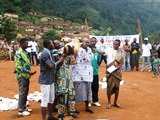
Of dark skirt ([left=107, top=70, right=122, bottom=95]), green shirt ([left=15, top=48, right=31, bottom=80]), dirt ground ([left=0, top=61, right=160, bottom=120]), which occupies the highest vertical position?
green shirt ([left=15, top=48, right=31, bottom=80])

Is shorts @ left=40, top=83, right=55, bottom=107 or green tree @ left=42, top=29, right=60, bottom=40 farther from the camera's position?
green tree @ left=42, top=29, right=60, bottom=40

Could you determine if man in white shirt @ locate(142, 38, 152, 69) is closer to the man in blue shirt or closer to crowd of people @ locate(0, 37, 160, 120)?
crowd of people @ locate(0, 37, 160, 120)

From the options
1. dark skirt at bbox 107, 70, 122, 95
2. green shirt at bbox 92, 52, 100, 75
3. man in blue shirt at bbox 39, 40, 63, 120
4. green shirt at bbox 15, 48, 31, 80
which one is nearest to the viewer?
man in blue shirt at bbox 39, 40, 63, 120

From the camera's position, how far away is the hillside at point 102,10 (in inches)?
1916

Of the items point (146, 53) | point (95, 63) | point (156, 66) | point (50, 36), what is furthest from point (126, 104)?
point (146, 53)

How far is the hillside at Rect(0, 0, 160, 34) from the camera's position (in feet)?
160

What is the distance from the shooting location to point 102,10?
63.4 m

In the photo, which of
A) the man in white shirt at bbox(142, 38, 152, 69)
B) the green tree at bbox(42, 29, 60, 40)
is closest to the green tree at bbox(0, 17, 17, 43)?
the green tree at bbox(42, 29, 60, 40)

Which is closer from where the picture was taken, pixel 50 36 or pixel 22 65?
pixel 22 65

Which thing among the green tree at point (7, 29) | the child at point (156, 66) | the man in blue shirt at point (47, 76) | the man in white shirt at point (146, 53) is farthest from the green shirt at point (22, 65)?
the green tree at point (7, 29)

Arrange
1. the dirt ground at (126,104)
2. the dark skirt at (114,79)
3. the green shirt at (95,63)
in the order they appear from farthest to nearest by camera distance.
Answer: the green shirt at (95,63), the dark skirt at (114,79), the dirt ground at (126,104)

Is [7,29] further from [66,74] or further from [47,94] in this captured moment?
[47,94]

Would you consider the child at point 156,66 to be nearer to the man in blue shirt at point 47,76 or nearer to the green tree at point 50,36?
the green tree at point 50,36

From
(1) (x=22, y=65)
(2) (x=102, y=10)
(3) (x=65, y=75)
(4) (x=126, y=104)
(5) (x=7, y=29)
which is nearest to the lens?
(3) (x=65, y=75)
